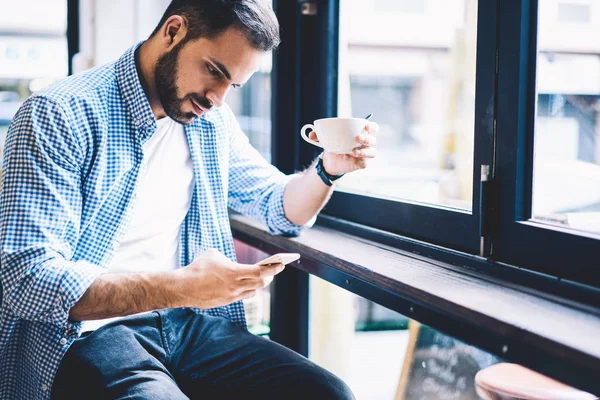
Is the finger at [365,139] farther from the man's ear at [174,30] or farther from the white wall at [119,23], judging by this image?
the white wall at [119,23]

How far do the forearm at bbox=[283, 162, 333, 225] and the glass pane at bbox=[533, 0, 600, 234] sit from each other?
51 centimetres

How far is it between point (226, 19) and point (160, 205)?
0.47 m

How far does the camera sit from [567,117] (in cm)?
110

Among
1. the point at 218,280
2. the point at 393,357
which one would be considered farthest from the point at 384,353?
the point at 218,280

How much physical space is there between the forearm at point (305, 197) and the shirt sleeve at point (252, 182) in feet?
0.16

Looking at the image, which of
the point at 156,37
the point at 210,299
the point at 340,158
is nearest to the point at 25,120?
the point at 156,37

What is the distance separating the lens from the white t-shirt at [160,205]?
137 centimetres

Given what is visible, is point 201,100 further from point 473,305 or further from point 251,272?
point 473,305

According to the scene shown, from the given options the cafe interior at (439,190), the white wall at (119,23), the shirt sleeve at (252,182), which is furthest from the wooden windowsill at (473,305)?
the white wall at (119,23)

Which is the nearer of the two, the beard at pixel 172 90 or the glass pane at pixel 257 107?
the beard at pixel 172 90

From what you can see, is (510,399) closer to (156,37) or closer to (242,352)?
(242,352)

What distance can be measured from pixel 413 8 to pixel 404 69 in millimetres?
346

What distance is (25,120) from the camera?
1153mm

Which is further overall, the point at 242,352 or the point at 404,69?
the point at 404,69
